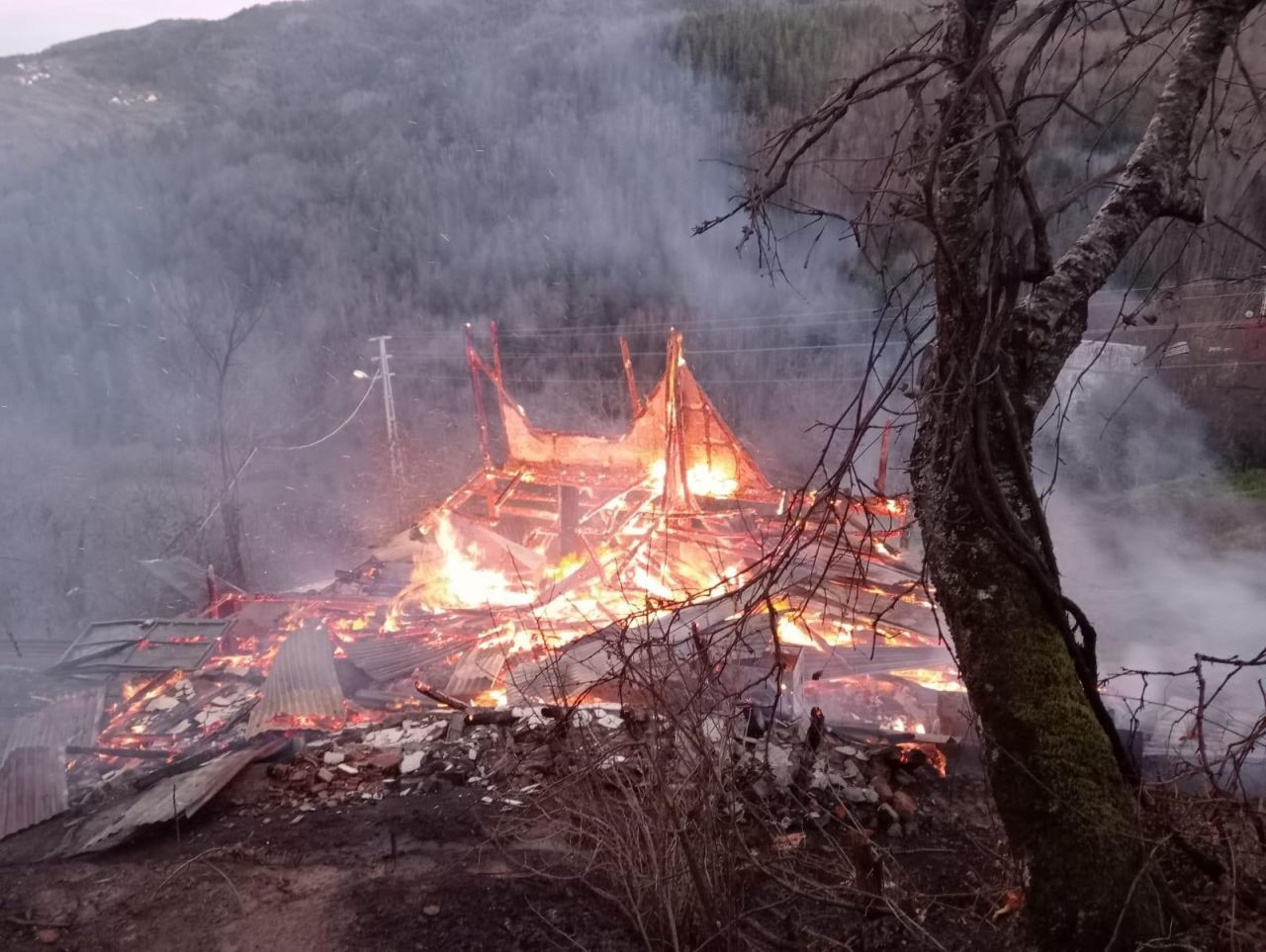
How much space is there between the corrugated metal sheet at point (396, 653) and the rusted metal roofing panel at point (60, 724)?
275cm

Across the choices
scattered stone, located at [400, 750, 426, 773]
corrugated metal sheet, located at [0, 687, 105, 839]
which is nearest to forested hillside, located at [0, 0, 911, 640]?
corrugated metal sheet, located at [0, 687, 105, 839]

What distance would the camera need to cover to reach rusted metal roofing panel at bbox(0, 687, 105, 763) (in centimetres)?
760

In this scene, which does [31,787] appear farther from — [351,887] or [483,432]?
[483,432]

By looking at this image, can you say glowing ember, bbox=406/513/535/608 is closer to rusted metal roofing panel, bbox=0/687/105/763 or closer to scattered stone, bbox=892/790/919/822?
rusted metal roofing panel, bbox=0/687/105/763

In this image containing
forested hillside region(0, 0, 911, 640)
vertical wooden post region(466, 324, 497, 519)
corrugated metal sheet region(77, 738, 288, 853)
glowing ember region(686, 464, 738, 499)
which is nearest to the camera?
corrugated metal sheet region(77, 738, 288, 853)

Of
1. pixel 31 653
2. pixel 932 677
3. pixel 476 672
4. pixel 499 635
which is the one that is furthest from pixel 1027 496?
pixel 31 653

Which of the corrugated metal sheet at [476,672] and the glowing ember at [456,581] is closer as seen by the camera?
the corrugated metal sheet at [476,672]

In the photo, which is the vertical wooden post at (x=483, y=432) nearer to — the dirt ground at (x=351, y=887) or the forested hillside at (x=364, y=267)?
the forested hillside at (x=364, y=267)

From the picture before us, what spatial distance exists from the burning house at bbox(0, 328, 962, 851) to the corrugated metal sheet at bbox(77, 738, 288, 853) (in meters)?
0.03

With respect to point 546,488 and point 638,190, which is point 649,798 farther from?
point 638,190

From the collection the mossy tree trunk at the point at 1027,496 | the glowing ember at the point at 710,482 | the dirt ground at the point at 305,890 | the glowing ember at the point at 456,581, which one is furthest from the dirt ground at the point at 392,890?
the glowing ember at the point at 710,482

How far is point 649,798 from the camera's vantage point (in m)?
3.71

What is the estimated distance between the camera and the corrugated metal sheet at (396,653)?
9023mm

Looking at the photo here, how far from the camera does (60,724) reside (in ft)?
26.6
